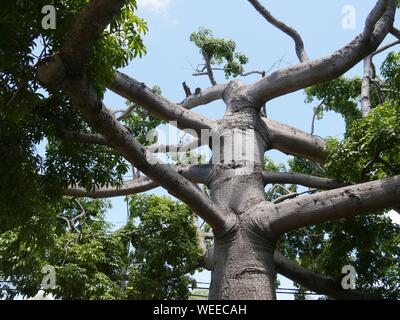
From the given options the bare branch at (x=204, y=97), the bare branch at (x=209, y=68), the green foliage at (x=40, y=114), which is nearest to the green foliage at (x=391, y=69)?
the bare branch at (x=204, y=97)

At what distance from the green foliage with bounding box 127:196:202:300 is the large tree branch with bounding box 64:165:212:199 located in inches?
69.8

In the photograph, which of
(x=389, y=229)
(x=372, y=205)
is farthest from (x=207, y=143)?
(x=389, y=229)

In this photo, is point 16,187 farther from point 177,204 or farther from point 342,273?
point 177,204

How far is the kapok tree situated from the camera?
11.6 ft

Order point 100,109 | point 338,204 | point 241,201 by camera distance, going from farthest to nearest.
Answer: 1. point 241,201
2. point 338,204
3. point 100,109

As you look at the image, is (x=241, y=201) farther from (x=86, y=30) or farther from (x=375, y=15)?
(x=86, y=30)

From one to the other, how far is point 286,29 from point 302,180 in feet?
7.07

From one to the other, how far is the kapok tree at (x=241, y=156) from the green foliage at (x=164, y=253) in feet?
5.93

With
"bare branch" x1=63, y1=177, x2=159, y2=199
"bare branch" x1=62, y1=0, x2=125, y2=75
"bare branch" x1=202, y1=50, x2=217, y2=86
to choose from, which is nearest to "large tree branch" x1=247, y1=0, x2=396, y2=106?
"bare branch" x1=63, y1=177, x2=159, y2=199

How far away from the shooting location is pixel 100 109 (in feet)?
12.1

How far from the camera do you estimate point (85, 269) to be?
7598 millimetres

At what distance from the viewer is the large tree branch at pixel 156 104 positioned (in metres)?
5.45

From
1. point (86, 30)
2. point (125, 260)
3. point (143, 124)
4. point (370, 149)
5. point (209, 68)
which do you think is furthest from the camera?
point (143, 124)

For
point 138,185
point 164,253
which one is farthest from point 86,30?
point 164,253
